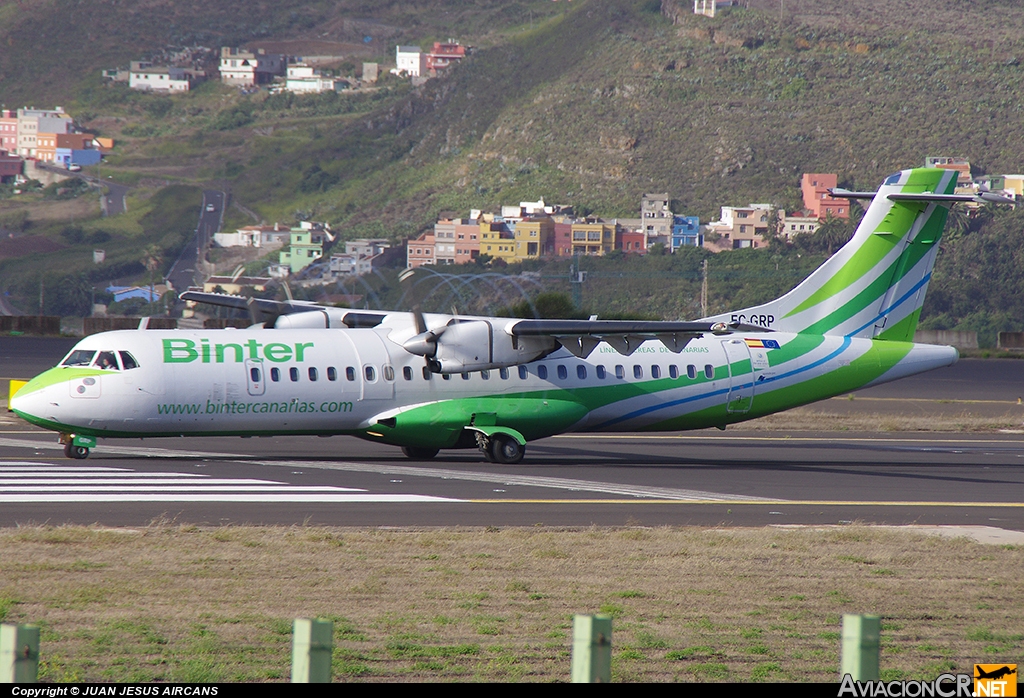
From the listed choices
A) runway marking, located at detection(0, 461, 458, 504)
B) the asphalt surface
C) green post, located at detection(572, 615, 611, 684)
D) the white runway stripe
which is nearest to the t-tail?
the asphalt surface

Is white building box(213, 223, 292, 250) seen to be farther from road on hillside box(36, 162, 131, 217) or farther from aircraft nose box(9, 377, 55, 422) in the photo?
aircraft nose box(9, 377, 55, 422)

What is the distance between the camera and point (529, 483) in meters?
20.8

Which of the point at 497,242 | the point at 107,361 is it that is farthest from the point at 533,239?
the point at 107,361

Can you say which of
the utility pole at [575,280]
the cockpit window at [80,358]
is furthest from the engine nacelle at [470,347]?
the utility pole at [575,280]

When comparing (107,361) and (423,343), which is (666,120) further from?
(107,361)

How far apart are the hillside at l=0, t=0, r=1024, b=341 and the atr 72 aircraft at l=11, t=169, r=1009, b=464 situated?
96910 millimetres

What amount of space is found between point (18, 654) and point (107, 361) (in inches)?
686

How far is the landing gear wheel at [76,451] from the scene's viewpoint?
864 inches

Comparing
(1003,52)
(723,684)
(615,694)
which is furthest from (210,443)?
(1003,52)

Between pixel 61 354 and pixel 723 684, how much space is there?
1921 inches

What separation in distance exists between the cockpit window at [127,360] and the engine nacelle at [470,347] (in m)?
5.66

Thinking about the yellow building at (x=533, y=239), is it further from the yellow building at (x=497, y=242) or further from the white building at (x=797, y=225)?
the white building at (x=797, y=225)

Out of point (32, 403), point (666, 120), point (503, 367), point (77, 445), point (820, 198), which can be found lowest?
point (77, 445)

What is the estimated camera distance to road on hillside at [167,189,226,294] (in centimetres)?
14000
